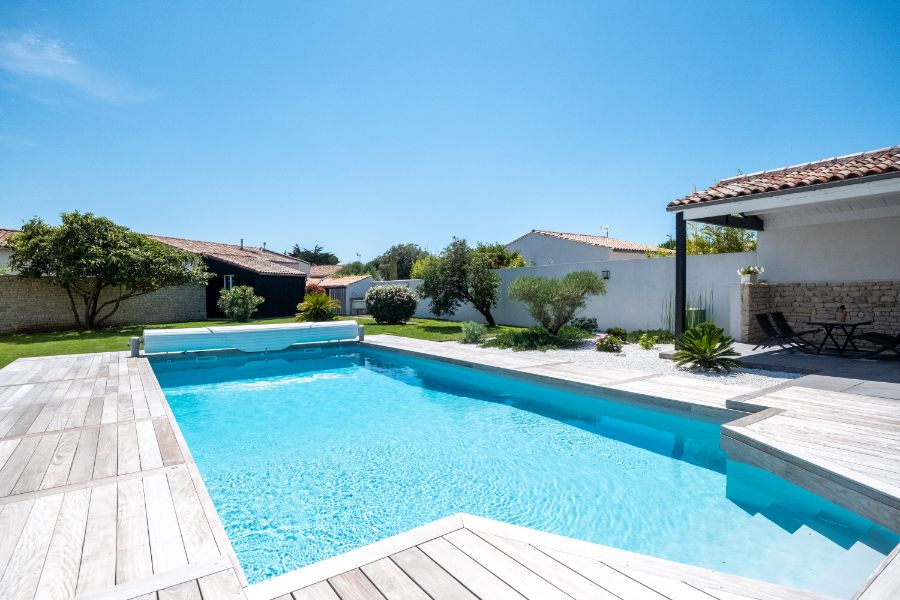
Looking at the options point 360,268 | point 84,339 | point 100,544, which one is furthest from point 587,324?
point 360,268

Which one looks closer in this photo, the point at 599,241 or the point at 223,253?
the point at 223,253

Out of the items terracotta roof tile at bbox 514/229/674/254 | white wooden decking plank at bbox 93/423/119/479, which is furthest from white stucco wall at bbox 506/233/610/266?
white wooden decking plank at bbox 93/423/119/479

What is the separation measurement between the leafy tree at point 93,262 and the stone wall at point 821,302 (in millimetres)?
17558

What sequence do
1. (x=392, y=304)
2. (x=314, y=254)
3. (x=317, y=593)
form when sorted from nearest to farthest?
(x=317, y=593)
(x=392, y=304)
(x=314, y=254)

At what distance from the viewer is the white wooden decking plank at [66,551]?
1.92 m

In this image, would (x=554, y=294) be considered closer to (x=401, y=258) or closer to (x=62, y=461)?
(x=62, y=461)

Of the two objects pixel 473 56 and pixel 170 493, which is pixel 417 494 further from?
pixel 473 56

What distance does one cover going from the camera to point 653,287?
38.0 feet

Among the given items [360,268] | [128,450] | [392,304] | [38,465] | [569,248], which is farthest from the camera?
[360,268]

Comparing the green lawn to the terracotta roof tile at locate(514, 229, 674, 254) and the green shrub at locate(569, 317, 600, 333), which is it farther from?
the terracotta roof tile at locate(514, 229, 674, 254)

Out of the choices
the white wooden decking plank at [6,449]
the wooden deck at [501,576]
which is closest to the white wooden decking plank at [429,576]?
the wooden deck at [501,576]

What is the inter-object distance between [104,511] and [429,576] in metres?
2.09

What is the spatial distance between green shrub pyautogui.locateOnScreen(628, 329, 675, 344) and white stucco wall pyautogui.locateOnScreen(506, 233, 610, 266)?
10.8 meters

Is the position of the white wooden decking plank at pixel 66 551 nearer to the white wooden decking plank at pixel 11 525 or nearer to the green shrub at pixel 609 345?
the white wooden decking plank at pixel 11 525
